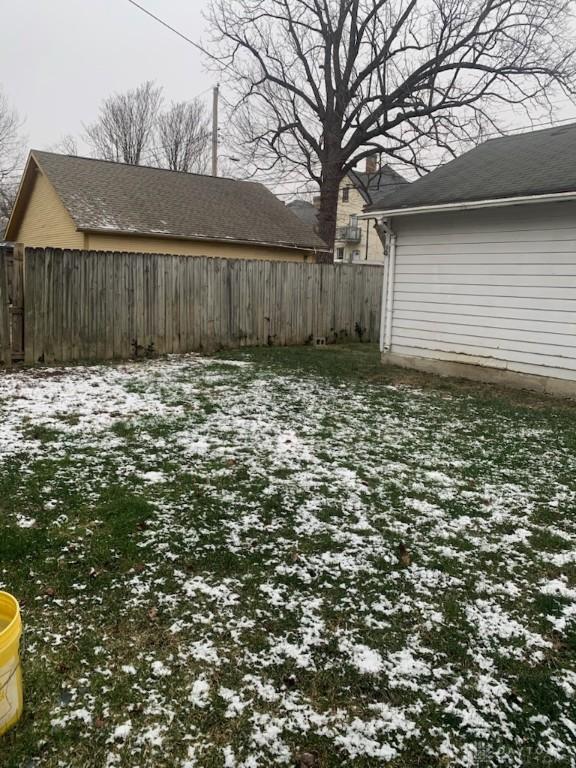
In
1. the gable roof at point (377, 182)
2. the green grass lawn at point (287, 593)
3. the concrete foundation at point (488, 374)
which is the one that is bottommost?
the green grass lawn at point (287, 593)

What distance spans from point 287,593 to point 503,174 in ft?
24.7

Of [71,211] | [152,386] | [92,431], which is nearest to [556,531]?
[92,431]

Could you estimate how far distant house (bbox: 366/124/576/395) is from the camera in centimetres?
711

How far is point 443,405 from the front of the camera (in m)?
6.61

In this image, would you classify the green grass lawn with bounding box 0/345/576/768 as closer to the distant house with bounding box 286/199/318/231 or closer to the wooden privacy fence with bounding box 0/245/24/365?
the wooden privacy fence with bounding box 0/245/24/365

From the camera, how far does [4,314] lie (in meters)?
8.02

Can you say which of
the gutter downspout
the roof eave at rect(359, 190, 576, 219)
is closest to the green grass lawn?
the roof eave at rect(359, 190, 576, 219)

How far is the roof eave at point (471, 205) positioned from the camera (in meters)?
6.55

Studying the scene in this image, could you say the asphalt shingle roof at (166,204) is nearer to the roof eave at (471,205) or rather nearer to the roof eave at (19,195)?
the roof eave at (19,195)

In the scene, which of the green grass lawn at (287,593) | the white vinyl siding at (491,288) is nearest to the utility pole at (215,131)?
the white vinyl siding at (491,288)

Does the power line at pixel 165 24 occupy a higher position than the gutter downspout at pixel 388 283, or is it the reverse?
the power line at pixel 165 24

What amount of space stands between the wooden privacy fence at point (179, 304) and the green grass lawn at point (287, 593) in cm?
363

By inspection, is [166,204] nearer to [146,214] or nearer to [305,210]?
[146,214]

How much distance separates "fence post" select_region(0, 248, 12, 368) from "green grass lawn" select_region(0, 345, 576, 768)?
3.22 m
